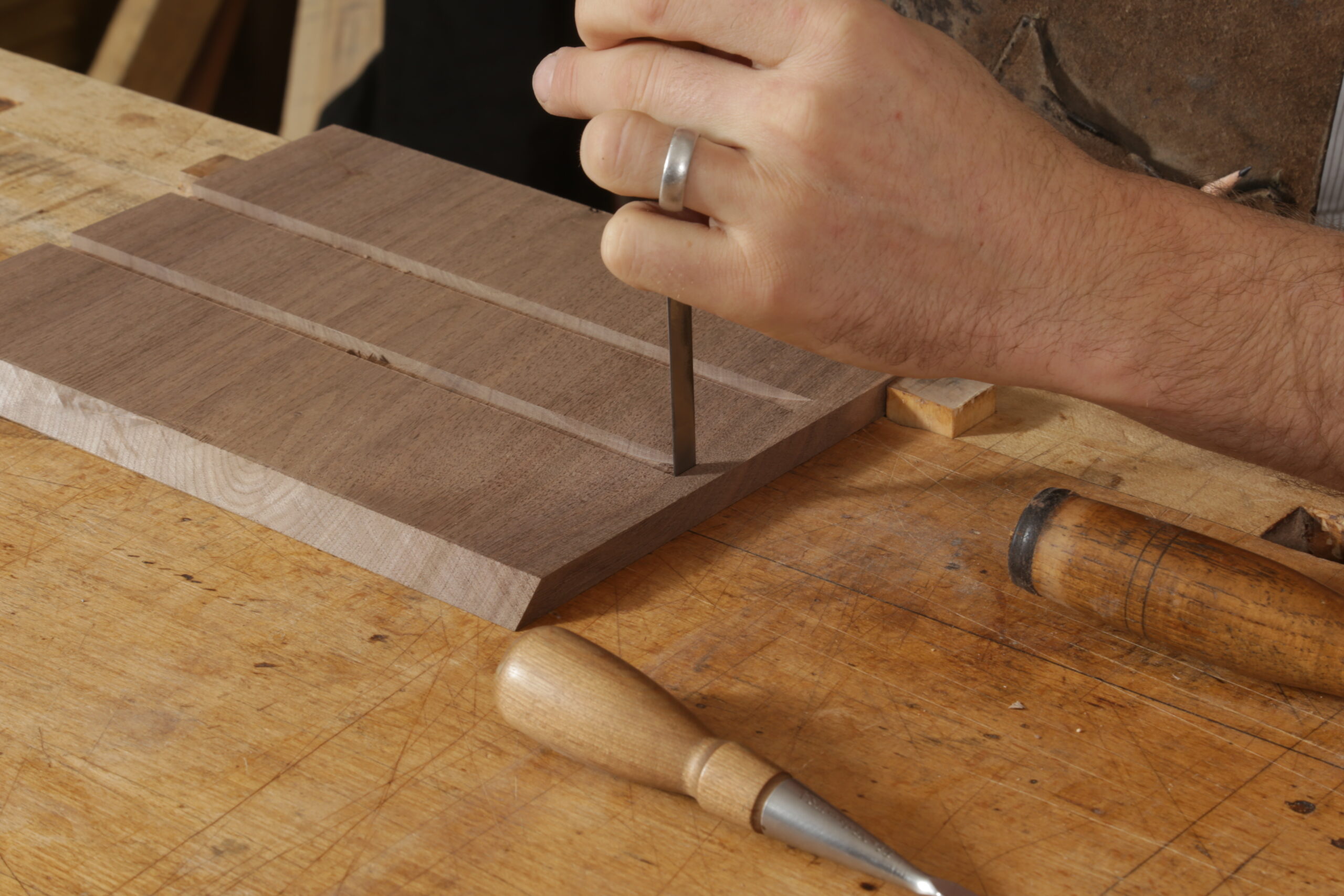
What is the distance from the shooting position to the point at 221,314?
51.4 inches

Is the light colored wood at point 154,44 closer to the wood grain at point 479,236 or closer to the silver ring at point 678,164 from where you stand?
the wood grain at point 479,236

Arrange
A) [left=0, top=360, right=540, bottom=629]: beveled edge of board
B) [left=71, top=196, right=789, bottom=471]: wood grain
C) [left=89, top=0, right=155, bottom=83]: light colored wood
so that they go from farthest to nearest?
[left=89, top=0, right=155, bottom=83]: light colored wood < [left=71, top=196, right=789, bottom=471]: wood grain < [left=0, top=360, right=540, bottom=629]: beveled edge of board

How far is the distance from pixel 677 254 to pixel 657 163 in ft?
0.22

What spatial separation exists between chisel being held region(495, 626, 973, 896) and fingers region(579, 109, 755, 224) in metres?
0.32

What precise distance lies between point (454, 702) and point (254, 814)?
15 centimetres

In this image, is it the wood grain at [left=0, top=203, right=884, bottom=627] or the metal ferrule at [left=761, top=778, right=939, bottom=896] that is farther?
the wood grain at [left=0, top=203, right=884, bottom=627]

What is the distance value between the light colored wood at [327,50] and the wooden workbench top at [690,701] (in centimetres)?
207

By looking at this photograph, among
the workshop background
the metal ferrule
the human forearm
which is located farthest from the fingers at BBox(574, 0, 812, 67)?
the workshop background

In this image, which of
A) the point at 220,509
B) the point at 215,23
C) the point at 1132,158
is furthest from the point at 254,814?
the point at 215,23

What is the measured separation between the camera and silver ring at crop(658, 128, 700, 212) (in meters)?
0.93

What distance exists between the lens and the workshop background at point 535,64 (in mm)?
1621

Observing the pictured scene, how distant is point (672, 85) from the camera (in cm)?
95

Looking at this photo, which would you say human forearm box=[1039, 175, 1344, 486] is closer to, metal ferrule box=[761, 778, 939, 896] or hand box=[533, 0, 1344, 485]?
hand box=[533, 0, 1344, 485]

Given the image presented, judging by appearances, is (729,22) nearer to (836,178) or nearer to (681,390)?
(836,178)
